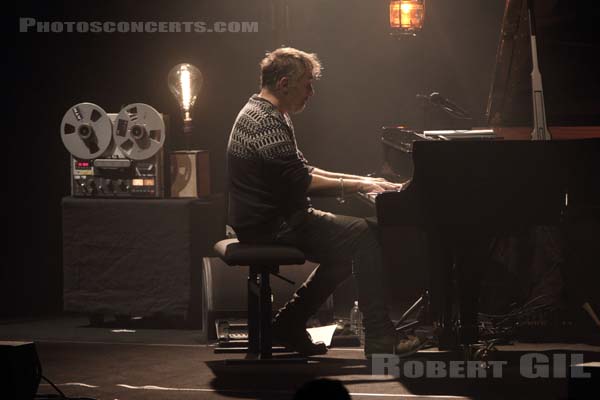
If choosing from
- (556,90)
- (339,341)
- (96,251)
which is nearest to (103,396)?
(339,341)

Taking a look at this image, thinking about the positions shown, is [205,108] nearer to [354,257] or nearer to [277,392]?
[354,257]

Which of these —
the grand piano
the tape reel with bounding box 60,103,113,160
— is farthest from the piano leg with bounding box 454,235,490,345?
the tape reel with bounding box 60,103,113,160

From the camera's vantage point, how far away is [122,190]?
6371 millimetres

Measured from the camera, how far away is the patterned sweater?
4.92 metres

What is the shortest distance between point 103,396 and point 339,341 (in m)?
1.65

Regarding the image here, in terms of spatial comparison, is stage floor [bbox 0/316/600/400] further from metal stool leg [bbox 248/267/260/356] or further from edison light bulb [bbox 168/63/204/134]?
edison light bulb [bbox 168/63/204/134]

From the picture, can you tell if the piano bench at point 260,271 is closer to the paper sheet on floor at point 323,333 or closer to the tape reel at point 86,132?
the paper sheet on floor at point 323,333

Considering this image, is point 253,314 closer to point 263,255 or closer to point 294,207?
point 263,255

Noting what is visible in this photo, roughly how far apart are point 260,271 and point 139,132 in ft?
5.50

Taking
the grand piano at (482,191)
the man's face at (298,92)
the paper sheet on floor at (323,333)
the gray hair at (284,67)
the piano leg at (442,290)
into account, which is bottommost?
the paper sheet on floor at (323,333)

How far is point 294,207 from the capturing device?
4992mm

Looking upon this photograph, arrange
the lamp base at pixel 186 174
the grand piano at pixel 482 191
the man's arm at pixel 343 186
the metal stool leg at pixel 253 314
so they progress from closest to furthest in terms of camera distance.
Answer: the grand piano at pixel 482 191 → the man's arm at pixel 343 186 → the metal stool leg at pixel 253 314 → the lamp base at pixel 186 174

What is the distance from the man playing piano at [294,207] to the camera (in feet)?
16.1

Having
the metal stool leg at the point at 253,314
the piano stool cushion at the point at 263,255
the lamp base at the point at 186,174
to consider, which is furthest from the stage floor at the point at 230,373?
the lamp base at the point at 186,174
